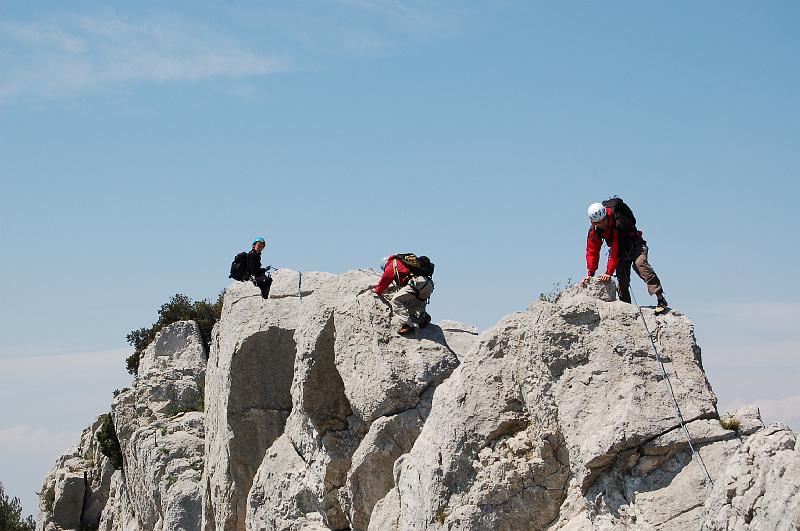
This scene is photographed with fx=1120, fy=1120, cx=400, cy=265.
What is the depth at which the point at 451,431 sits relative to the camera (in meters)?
16.5

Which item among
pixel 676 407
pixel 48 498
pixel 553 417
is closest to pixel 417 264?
pixel 553 417

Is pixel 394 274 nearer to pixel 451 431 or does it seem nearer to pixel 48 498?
pixel 451 431

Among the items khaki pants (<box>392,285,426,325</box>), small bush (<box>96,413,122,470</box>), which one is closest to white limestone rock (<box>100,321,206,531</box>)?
small bush (<box>96,413,122,470</box>)

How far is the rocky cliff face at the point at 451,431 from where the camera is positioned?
13461mm

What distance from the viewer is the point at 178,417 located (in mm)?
35812

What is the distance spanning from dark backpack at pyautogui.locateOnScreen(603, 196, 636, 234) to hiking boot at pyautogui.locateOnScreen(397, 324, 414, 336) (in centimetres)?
562

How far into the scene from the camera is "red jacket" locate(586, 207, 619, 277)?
54.3 ft

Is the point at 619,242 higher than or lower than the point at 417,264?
lower

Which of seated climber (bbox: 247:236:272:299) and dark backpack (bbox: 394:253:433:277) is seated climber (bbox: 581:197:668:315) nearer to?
dark backpack (bbox: 394:253:433:277)


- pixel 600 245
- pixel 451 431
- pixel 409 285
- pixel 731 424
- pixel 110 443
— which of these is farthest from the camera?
pixel 110 443

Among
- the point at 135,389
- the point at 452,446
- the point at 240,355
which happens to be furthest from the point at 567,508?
the point at 135,389

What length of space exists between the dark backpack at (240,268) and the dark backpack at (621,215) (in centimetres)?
1341

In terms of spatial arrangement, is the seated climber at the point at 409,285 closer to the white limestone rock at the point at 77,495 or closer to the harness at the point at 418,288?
the harness at the point at 418,288

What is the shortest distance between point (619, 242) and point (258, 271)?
43.0 feet
